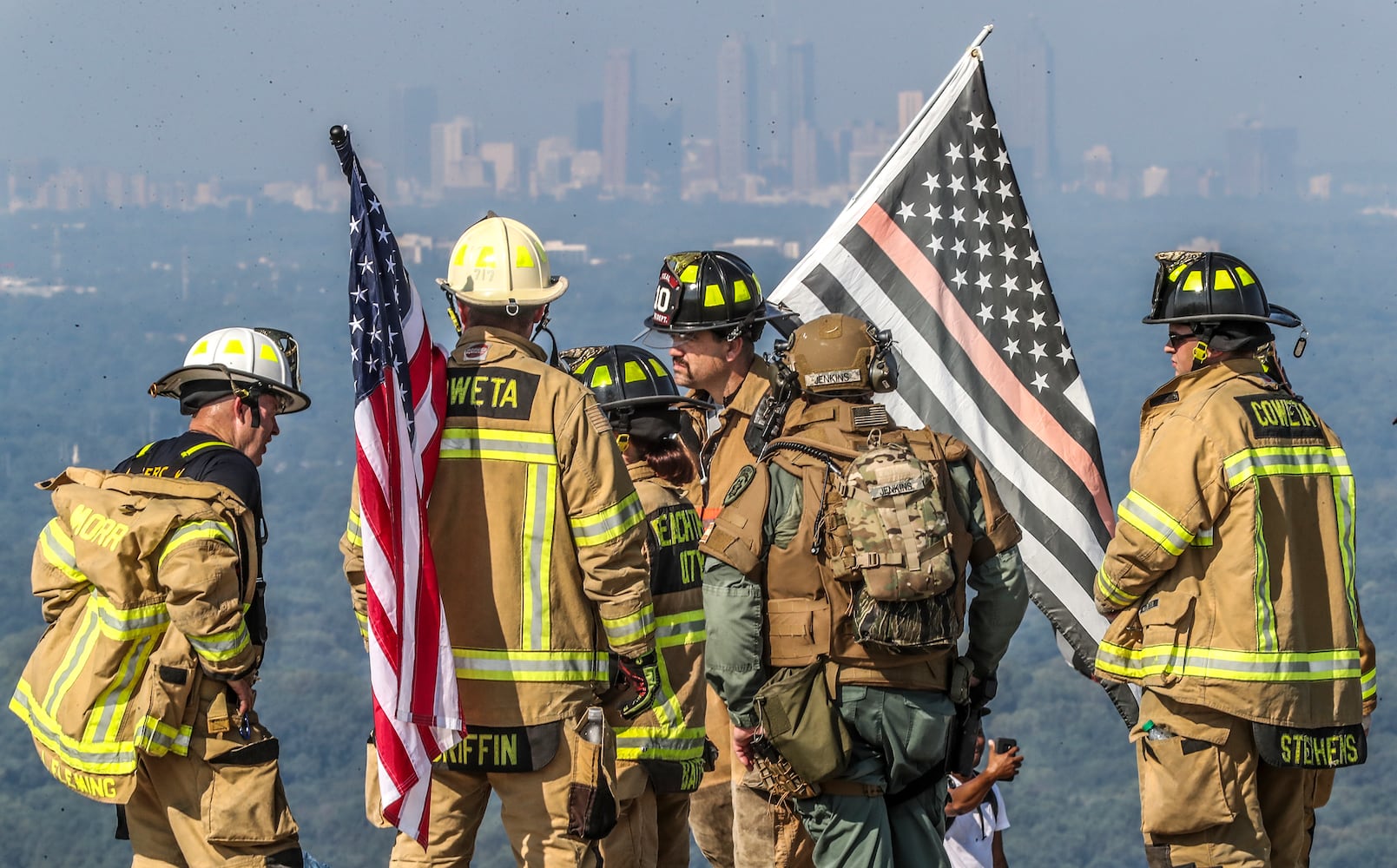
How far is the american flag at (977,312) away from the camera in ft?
30.5

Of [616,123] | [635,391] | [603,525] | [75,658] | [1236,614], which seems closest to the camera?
[603,525]

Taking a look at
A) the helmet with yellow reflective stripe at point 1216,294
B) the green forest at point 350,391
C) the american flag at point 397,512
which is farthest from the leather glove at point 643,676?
the green forest at point 350,391

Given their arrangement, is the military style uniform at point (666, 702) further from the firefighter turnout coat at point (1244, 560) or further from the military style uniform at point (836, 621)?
the firefighter turnout coat at point (1244, 560)

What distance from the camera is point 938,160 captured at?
9867 mm

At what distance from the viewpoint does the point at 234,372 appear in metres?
6.53

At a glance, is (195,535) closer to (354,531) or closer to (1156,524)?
(354,531)

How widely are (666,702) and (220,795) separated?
64.0 inches

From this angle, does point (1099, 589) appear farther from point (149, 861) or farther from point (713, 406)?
point (149, 861)

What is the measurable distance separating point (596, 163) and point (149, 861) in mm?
171069

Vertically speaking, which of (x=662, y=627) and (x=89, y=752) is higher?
(x=662, y=627)

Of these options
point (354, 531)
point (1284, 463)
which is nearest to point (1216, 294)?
point (1284, 463)

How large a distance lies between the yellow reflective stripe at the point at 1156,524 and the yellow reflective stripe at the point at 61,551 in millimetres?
3839

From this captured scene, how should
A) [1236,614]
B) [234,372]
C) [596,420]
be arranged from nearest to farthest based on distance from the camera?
[596,420] → [234,372] → [1236,614]

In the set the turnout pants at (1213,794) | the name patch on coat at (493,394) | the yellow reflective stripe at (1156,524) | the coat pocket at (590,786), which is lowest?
the turnout pants at (1213,794)
